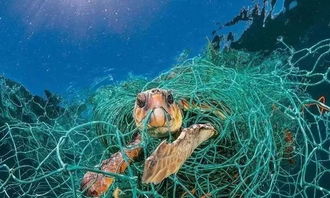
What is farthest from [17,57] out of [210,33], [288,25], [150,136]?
[150,136]

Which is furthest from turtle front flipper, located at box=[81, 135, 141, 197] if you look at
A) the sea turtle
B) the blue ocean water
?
the blue ocean water

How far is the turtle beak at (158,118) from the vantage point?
2146 millimetres

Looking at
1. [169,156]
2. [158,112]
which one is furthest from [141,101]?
[169,156]

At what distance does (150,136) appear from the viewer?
2.23 m

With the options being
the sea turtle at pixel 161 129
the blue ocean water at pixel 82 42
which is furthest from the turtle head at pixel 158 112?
the blue ocean water at pixel 82 42

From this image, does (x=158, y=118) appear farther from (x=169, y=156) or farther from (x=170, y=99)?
(x=169, y=156)

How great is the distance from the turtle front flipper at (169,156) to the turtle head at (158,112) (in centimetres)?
16

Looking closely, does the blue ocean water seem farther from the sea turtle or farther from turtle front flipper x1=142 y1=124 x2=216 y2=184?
turtle front flipper x1=142 y1=124 x2=216 y2=184

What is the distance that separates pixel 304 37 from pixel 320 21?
1.30 ft

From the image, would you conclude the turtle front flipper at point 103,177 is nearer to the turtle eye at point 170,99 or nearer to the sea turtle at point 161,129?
the sea turtle at point 161,129

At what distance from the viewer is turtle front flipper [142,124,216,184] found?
1514mm

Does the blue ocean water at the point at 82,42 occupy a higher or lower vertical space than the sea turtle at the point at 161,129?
higher

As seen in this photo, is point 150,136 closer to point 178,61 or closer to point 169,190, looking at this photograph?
point 169,190

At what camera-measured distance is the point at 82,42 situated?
6555 mm
